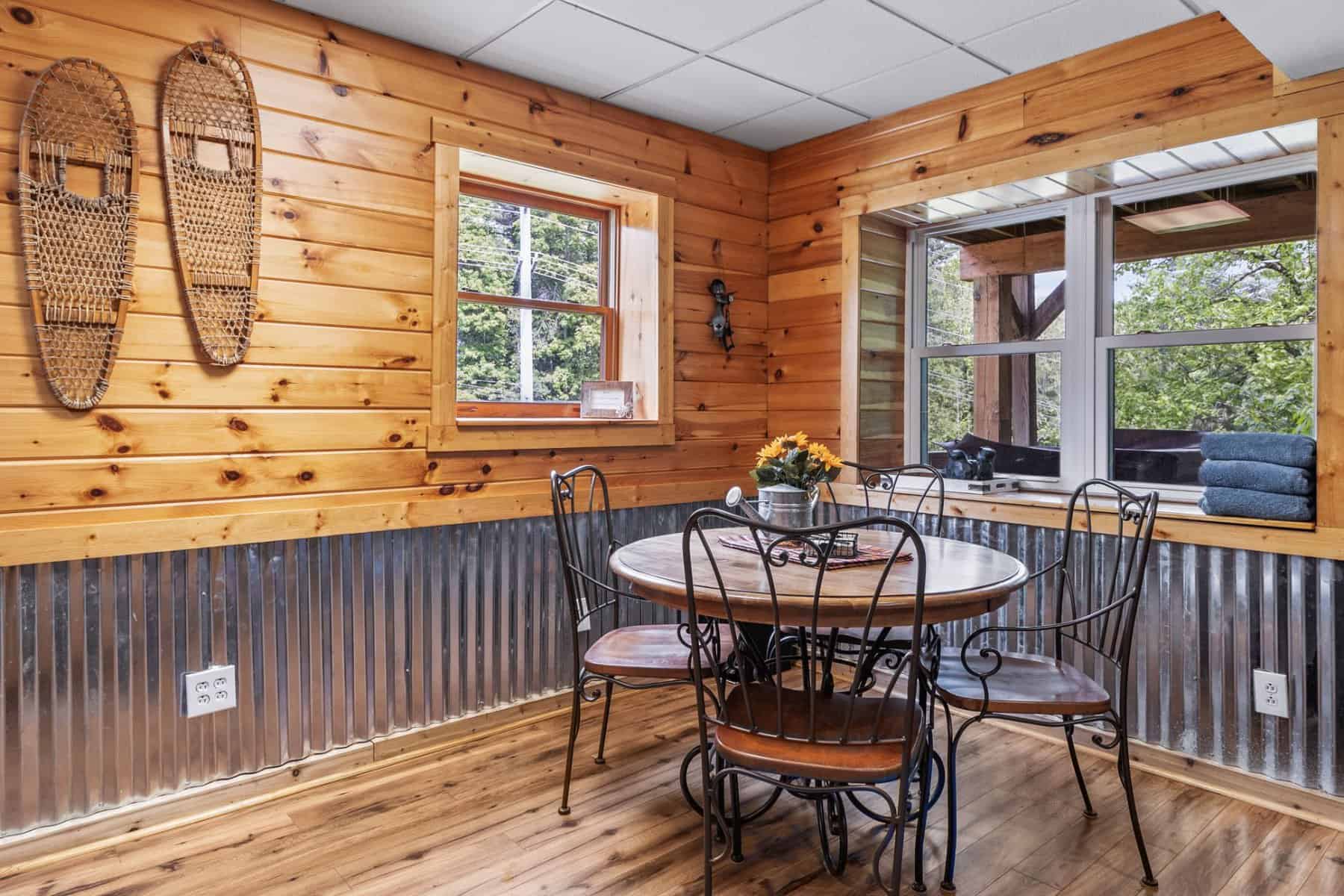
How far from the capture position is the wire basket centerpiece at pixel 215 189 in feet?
7.88

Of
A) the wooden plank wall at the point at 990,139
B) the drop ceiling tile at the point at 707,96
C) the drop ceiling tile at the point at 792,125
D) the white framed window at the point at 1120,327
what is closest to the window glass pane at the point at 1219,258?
the white framed window at the point at 1120,327

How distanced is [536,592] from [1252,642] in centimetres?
249

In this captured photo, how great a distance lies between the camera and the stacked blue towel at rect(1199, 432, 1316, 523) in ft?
8.16

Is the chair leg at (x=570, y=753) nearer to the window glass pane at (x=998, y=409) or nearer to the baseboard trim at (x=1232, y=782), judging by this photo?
the baseboard trim at (x=1232, y=782)

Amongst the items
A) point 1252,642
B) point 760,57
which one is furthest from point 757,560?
point 760,57

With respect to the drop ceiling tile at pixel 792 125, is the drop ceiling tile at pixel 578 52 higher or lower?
lower

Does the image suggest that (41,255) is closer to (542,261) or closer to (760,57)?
(542,261)

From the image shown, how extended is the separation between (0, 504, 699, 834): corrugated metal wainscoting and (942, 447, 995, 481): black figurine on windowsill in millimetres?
1746

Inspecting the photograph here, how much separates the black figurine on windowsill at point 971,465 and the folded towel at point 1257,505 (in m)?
0.81

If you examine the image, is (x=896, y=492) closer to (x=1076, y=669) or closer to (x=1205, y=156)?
(x=1076, y=669)

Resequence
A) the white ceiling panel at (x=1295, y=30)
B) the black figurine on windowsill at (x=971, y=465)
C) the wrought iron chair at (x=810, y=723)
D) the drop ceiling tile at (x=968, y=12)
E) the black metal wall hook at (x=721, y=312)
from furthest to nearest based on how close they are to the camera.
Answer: the black metal wall hook at (x=721, y=312) < the black figurine on windowsill at (x=971, y=465) < the drop ceiling tile at (x=968, y=12) < the white ceiling panel at (x=1295, y=30) < the wrought iron chair at (x=810, y=723)

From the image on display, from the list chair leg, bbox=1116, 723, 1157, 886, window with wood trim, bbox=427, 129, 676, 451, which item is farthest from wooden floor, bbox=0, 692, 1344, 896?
window with wood trim, bbox=427, 129, 676, 451

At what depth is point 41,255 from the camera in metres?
2.19

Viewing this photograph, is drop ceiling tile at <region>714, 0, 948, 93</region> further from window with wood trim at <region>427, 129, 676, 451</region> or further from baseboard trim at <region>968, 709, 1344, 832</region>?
baseboard trim at <region>968, 709, 1344, 832</region>
